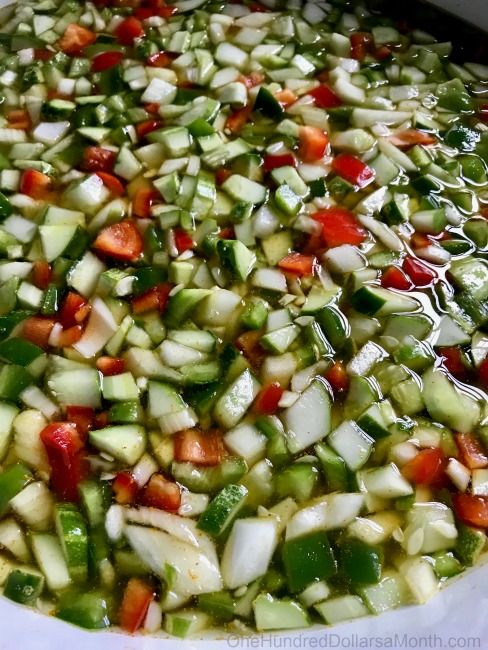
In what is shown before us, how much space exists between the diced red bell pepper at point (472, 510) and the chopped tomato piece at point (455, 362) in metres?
0.31

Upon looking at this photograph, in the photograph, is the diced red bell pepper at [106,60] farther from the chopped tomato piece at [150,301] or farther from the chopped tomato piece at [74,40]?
the chopped tomato piece at [150,301]

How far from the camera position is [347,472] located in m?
1.52

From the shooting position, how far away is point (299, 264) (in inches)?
71.9

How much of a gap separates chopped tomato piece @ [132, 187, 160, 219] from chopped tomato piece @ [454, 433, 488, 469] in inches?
39.4

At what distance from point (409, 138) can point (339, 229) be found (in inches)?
18.0

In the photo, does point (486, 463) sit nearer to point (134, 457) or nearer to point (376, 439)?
point (376, 439)

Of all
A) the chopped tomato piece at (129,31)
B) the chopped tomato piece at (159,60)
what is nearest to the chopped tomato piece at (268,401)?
the chopped tomato piece at (159,60)

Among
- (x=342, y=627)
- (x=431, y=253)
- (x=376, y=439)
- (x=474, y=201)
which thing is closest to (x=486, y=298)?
(x=431, y=253)

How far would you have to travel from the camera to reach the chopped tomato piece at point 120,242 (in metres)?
1.81

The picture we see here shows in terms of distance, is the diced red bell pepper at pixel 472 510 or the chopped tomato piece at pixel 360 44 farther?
the chopped tomato piece at pixel 360 44

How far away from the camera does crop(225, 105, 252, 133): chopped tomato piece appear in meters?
2.16

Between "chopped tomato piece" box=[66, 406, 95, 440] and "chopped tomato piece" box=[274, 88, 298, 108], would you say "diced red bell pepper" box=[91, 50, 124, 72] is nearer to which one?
"chopped tomato piece" box=[274, 88, 298, 108]

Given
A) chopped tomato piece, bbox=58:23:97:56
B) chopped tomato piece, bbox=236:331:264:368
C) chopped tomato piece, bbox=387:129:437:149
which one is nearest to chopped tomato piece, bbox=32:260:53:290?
chopped tomato piece, bbox=236:331:264:368

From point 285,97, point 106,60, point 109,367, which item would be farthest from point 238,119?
point 109,367
